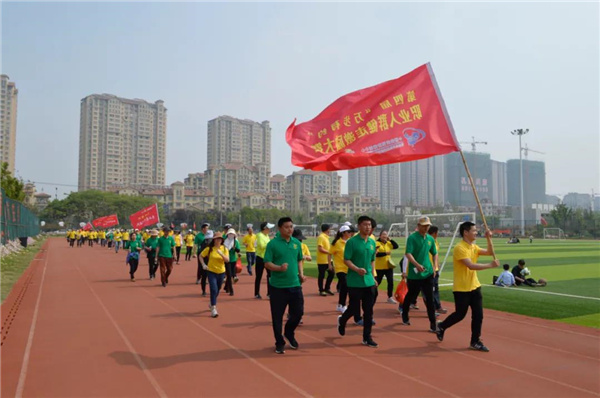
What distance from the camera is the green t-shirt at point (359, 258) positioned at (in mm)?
6504

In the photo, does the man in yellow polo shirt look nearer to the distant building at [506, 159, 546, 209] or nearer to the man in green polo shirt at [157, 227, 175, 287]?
the man in green polo shirt at [157, 227, 175, 287]

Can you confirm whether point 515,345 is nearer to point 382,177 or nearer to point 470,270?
point 470,270

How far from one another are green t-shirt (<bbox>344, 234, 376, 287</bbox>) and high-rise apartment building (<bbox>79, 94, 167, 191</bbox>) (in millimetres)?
133931

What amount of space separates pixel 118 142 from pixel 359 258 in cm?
13909

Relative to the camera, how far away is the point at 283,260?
6.17 m

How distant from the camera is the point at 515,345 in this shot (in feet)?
21.4

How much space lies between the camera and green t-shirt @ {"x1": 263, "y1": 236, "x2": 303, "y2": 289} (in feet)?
20.1

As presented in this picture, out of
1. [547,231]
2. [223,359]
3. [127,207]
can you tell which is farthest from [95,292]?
[127,207]

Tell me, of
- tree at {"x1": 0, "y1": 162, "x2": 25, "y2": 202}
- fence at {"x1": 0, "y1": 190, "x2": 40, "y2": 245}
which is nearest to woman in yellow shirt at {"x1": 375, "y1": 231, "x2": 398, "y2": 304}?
fence at {"x1": 0, "y1": 190, "x2": 40, "y2": 245}

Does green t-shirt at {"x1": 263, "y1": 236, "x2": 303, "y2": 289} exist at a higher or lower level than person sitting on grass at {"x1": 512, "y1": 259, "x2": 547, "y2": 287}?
higher

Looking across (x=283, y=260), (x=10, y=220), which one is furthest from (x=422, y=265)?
(x=10, y=220)

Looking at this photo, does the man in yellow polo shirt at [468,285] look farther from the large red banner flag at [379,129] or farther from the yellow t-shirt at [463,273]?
the large red banner flag at [379,129]

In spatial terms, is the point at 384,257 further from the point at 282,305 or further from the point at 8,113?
the point at 8,113

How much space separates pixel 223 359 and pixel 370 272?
230 cm
